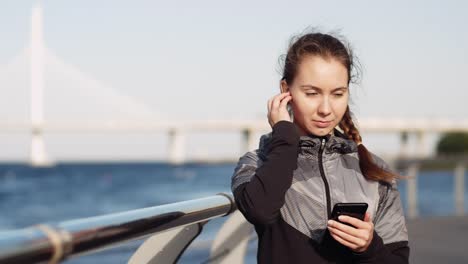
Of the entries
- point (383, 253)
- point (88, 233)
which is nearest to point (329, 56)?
point (383, 253)

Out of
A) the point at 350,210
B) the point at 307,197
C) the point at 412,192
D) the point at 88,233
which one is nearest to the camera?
the point at 88,233

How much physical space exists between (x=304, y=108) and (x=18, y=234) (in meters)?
0.77

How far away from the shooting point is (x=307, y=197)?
1541mm

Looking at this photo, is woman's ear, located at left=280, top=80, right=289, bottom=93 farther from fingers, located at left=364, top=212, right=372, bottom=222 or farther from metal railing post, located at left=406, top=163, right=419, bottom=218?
metal railing post, located at left=406, top=163, right=419, bottom=218

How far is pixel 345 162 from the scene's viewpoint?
159 centimetres

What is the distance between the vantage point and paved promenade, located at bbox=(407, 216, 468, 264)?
14.7 ft

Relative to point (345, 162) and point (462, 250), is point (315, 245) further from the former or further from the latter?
point (462, 250)

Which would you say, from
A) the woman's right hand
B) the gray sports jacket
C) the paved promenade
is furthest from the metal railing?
the paved promenade

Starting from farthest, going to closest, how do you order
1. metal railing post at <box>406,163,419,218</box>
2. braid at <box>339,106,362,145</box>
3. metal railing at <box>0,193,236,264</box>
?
metal railing post at <box>406,163,419,218</box>
braid at <box>339,106,362,145</box>
metal railing at <box>0,193,236,264</box>

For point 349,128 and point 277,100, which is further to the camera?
point 349,128

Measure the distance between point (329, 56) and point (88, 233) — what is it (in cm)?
69

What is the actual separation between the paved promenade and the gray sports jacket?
259cm

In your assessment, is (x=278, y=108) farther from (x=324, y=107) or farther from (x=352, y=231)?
(x=352, y=231)

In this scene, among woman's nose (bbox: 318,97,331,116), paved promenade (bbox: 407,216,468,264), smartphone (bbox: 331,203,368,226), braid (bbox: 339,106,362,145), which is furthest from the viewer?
paved promenade (bbox: 407,216,468,264)
